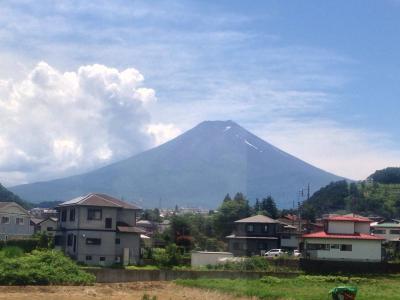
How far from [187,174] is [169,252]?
133m

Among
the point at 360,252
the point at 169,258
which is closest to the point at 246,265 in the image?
the point at 169,258

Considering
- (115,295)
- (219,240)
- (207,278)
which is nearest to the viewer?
(115,295)

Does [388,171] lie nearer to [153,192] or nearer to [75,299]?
[153,192]

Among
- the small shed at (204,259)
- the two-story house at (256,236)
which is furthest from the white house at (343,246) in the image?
the two-story house at (256,236)

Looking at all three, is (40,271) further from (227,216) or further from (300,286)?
(227,216)

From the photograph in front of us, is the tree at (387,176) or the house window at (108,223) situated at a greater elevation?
the tree at (387,176)

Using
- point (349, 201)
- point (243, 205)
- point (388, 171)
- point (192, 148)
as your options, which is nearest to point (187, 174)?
point (192, 148)

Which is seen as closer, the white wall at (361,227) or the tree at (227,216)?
the white wall at (361,227)

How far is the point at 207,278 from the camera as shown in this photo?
3219 centimetres

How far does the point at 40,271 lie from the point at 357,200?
73.5m

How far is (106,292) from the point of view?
87.8 feet

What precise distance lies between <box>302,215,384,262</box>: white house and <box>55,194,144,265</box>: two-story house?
10597mm

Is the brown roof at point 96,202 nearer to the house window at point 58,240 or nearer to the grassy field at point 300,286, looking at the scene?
the house window at point 58,240

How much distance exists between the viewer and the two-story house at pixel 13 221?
5203 cm
